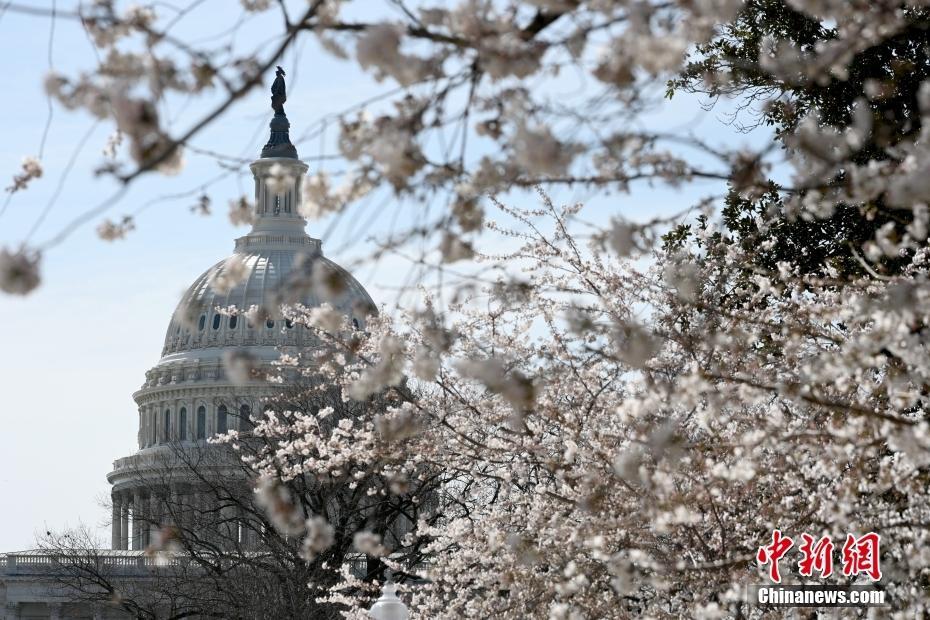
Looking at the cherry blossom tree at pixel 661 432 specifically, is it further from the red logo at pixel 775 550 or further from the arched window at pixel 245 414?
the arched window at pixel 245 414

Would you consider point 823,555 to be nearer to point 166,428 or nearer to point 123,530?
point 123,530

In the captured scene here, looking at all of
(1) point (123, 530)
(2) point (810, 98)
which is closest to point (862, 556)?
(2) point (810, 98)

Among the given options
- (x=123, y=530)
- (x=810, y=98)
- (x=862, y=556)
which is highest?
(x=123, y=530)

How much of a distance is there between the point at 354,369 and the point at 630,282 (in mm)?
2799

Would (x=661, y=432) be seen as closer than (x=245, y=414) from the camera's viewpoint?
Yes

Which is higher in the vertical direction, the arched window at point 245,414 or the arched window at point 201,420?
the arched window at point 201,420

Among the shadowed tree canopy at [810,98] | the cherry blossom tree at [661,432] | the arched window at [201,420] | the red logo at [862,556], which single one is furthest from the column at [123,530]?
the red logo at [862,556]

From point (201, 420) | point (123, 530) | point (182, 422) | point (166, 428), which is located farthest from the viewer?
point (166, 428)

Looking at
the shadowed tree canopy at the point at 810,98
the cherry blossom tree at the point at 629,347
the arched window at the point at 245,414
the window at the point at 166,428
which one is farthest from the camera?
the window at the point at 166,428

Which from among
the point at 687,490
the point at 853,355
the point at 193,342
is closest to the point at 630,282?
the point at 687,490

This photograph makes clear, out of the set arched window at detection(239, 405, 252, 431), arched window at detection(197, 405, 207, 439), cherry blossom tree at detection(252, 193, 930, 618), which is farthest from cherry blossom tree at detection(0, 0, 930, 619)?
arched window at detection(197, 405, 207, 439)

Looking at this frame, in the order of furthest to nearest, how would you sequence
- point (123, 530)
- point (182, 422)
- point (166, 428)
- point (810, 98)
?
point (166, 428)
point (182, 422)
point (123, 530)
point (810, 98)

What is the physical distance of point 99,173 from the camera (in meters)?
4.54

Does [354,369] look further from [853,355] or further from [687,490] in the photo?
[853,355]
